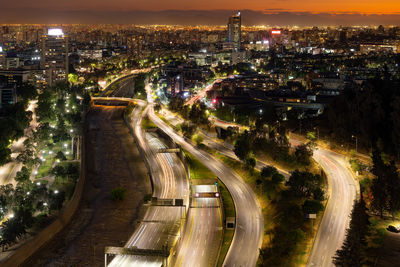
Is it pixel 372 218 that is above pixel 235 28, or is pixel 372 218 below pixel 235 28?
below

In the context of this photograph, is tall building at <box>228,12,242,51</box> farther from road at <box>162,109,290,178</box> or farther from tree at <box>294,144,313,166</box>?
tree at <box>294,144,313,166</box>

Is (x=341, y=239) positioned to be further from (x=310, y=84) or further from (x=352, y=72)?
(x=352, y=72)

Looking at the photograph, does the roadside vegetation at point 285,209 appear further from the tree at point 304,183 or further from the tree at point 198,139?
the tree at point 198,139

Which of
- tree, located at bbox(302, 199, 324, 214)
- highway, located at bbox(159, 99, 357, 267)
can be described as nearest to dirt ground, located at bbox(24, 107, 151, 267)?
highway, located at bbox(159, 99, 357, 267)

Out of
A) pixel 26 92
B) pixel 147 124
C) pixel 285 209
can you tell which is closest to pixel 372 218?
pixel 285 209

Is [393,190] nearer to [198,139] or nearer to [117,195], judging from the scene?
[117,195]

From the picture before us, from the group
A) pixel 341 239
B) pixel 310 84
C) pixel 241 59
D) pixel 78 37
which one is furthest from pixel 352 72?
pixel 78 37
